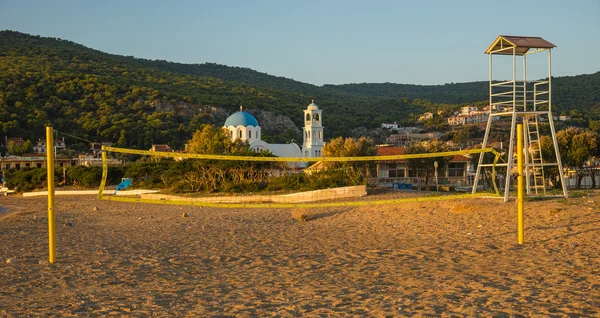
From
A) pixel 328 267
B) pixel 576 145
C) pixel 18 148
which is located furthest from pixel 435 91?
pixel 328 267

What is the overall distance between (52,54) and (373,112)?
78.9m

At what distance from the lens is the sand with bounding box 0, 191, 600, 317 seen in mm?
6789

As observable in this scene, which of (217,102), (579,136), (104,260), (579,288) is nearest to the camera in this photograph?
(579,288)

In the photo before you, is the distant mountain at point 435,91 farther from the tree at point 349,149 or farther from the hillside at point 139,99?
the tree at point 349,149

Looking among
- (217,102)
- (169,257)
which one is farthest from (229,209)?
(217,102)

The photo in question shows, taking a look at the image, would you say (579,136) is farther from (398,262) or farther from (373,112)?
(373,112)

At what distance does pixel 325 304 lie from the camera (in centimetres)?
687

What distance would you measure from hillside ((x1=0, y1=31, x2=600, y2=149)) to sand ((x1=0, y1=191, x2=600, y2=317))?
72636 millimetres

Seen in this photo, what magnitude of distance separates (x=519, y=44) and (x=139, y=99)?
101m

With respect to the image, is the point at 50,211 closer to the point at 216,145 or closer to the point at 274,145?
the point at 216,145

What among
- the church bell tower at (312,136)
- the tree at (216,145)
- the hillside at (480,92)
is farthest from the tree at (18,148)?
the hillside at (480,92)

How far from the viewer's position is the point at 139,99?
364 feet

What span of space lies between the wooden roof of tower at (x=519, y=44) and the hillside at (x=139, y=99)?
70.9 meters

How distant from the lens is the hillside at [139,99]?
88938mm
